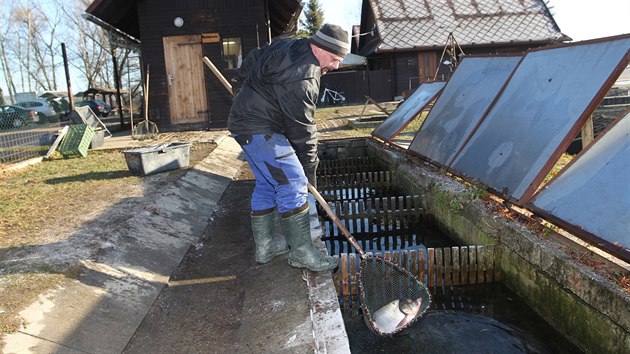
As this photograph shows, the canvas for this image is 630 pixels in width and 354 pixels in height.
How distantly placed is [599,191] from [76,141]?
901 cm

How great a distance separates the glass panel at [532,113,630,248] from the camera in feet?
9.47

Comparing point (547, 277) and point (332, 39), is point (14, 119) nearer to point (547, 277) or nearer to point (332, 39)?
point (332, 39)

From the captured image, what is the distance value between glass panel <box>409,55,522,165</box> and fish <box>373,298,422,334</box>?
8.26 ft

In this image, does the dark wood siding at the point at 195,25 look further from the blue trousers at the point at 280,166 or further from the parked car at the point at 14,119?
the blue trousers at the point at 280,166

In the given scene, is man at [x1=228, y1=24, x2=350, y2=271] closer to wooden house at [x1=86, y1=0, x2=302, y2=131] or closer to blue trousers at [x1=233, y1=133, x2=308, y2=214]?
blue trousers at [x1=233, y1=133, x2=308, y2=214]

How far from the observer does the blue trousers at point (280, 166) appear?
346 cm

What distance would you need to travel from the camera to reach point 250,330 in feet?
9.92

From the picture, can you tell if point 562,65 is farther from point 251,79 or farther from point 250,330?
point 250,330

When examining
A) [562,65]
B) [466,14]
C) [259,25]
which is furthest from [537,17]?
[562,65]

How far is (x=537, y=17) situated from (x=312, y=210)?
25.6m

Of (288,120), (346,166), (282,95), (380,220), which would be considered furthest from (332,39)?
(346,166)

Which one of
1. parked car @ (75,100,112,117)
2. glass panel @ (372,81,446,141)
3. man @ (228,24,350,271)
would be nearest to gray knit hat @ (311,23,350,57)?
man @ (228,24,350,271)

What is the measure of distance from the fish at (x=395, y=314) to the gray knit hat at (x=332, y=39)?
1.73m

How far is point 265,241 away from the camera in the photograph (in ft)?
12.7
